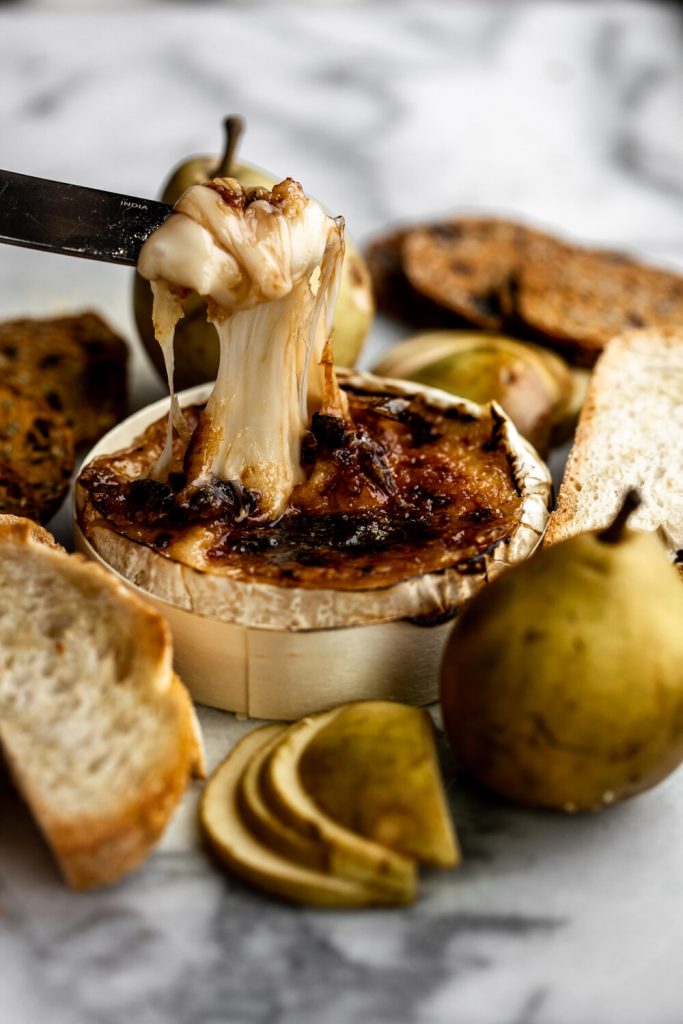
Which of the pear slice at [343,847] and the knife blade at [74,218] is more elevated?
the knife blade at [74,218]

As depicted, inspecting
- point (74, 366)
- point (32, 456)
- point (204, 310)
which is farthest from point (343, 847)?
point (74, 366)

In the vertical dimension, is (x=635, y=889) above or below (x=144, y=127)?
below

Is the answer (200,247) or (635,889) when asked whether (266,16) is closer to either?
(200,247)

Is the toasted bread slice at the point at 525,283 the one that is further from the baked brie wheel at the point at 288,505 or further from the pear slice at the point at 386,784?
the pear slice at the point at 386,784

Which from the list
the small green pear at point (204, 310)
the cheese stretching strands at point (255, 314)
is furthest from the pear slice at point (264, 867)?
the small green pear at point (204, 310)

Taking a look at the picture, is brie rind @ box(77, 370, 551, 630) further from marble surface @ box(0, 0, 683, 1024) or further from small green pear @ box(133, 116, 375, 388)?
small green pear @ box(133, 116, 375, 388)

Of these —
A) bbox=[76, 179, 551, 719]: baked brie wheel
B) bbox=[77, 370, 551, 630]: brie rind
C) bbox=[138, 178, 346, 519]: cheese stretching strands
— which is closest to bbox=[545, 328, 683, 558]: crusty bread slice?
bbox=[76, 179, 551, 719]: baked brie wheel

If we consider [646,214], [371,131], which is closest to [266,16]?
[371,131]
